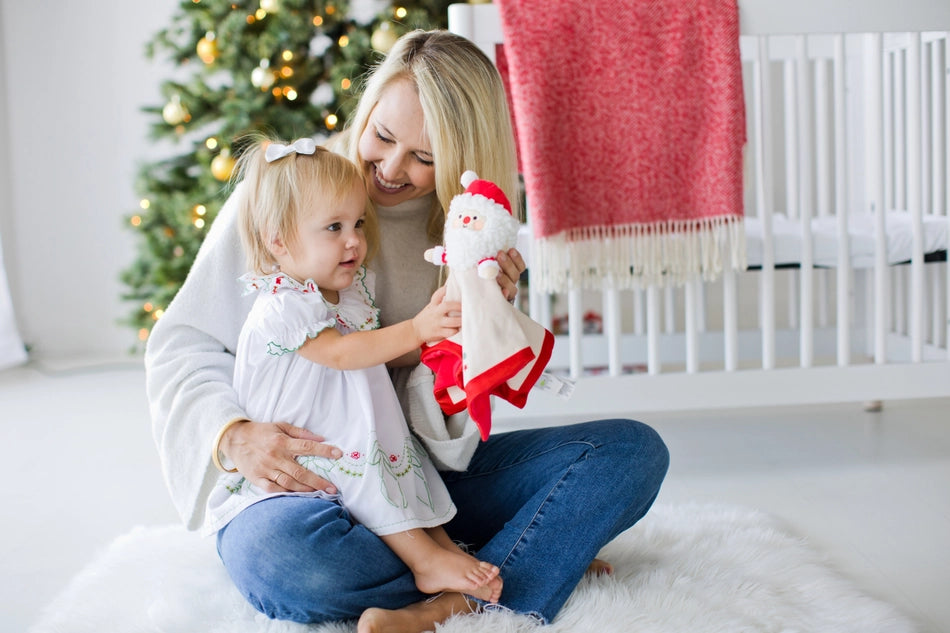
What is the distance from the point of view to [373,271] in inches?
53.6

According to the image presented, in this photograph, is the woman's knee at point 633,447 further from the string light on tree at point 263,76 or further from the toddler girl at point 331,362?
the string light on tree at point 263,76

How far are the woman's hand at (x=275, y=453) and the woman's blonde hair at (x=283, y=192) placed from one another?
210 millimetres

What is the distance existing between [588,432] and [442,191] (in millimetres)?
372

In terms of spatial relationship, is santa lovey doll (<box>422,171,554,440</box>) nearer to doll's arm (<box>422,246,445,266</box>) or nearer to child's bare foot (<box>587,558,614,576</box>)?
doll's arm (<box>422,246,445,266</box>)

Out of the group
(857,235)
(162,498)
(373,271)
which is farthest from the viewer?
(857,235)

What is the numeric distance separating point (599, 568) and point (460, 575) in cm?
25

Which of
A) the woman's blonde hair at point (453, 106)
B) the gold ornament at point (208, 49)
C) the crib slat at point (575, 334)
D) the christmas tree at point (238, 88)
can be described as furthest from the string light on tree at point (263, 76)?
the woman's blonde hair at point (453, 106)

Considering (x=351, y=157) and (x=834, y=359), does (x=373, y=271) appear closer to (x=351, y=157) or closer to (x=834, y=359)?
(x=351, y=157)

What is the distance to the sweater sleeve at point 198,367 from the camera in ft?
3.99

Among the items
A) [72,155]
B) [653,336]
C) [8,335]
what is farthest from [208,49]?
[653,336]

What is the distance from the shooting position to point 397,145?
50.7 inches

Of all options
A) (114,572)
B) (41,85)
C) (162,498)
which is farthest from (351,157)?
(41,85)

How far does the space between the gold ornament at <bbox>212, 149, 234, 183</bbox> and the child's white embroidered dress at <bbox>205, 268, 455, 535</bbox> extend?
1736 millimetres

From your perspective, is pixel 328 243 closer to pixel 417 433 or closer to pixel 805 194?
pixel 417 433
